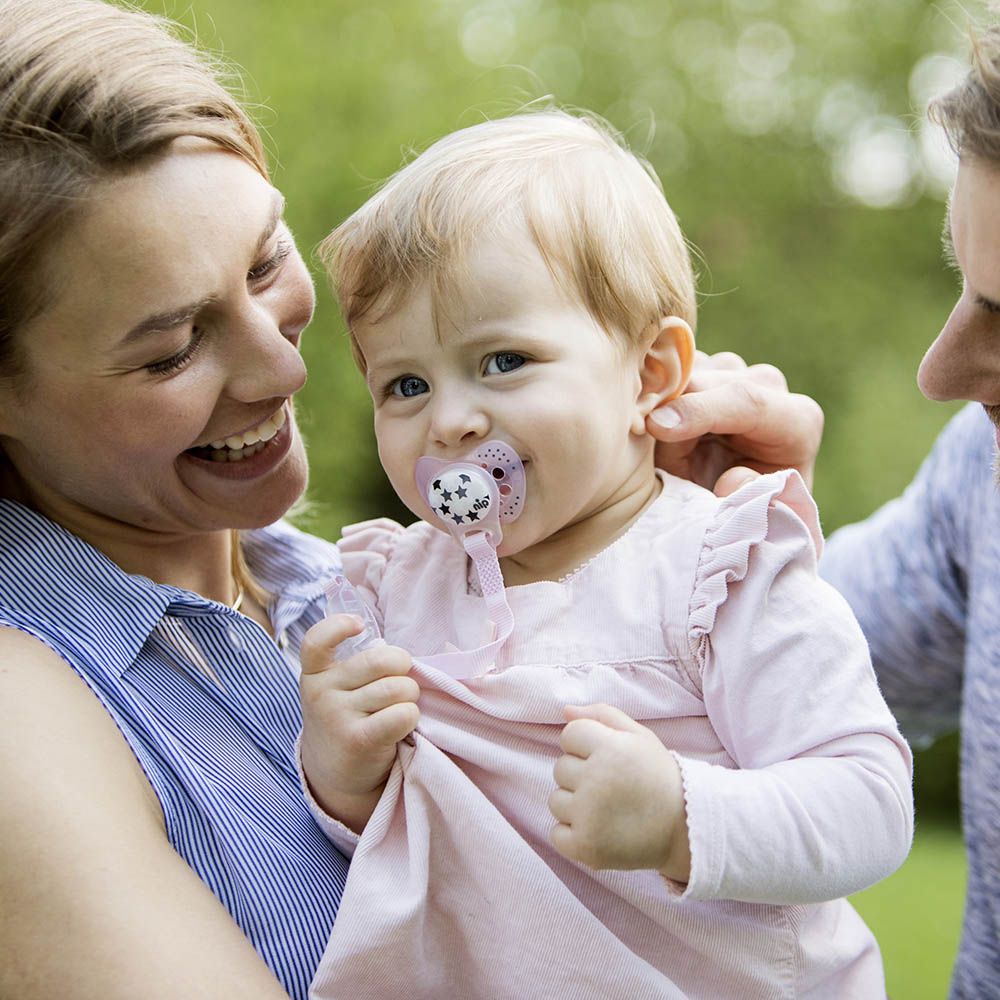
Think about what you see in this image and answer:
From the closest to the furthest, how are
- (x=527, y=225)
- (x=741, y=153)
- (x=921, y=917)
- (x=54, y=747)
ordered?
(x=54, y=747) → (x=527, y=225) → (x=921, y=917) → (x=741, y=153)

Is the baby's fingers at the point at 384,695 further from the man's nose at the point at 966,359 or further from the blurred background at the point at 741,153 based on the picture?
the blurred background at the point at 741,153

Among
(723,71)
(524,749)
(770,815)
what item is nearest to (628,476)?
(524,749)

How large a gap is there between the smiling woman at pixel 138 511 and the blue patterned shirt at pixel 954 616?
4.04 feet

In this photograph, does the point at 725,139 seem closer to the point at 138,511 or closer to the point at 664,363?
the point at 664,363

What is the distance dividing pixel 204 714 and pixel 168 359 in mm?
517

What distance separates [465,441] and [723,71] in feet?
29.5

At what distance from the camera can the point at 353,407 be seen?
6.42m

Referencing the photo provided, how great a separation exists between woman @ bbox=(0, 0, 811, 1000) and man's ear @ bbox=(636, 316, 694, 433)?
19 cm

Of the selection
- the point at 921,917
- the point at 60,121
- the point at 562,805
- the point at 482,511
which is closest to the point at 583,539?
the point at 482,511

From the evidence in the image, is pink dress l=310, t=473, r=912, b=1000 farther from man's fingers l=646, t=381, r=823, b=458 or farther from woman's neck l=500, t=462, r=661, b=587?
man's fingers l=646, t=381, r=823, b=458

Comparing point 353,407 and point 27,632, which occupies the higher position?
point 27,632

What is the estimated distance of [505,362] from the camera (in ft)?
5.31

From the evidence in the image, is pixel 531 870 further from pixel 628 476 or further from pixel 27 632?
pixel 27 632

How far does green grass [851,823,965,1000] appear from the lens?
16.3 feet
